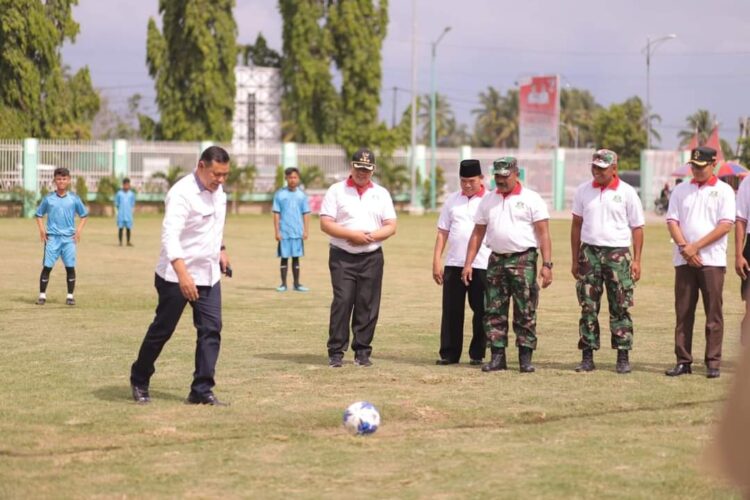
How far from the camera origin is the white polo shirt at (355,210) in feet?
35.2

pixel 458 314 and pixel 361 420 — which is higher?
pixel 458 314

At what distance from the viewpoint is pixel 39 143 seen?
162ft

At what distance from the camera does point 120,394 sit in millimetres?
9094

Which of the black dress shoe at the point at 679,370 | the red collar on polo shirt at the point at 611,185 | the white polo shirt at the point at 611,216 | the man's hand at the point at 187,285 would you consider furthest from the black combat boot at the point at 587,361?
the man's hand at the point at 187,285

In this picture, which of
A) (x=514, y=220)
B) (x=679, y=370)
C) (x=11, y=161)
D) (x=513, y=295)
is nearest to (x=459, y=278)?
(x=513, y=295)

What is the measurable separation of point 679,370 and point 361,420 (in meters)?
3.74

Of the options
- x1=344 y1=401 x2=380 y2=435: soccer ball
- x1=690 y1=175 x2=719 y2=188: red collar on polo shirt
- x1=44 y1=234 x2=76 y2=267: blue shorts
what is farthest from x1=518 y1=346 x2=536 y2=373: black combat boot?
x1=44 y1=234 x2=76 y2=267: blue shorts

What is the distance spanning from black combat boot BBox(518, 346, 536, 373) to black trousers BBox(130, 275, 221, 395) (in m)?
2.92

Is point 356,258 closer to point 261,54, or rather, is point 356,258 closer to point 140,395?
point 140,395

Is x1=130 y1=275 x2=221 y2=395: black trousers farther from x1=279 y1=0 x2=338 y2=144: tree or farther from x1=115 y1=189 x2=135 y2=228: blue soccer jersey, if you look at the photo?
x1=279 y1=0 x2=338 y2=144: tree

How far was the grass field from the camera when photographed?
6379 mm

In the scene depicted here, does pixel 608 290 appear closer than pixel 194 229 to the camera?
No

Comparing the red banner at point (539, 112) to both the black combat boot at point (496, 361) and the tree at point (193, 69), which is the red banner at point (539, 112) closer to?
Result: the tree at point (193, 69)

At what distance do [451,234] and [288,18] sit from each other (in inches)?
2085
